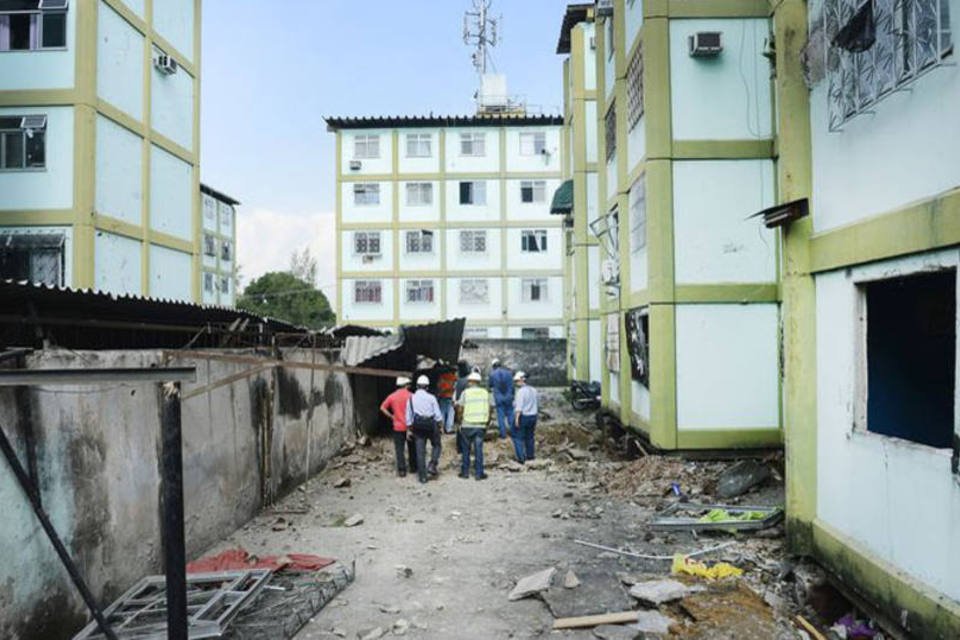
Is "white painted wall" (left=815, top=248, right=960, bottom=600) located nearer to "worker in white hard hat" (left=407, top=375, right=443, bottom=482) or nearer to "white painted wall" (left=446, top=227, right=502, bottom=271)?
"worker in white hard hat" (left=407, top=375, right=443, bottom=482)

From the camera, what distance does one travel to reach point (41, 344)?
588cm

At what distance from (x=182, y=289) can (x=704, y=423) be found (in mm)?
13978

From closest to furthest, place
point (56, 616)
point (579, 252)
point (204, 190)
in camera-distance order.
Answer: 1. point (56, 616)
2. point (579, 252)
3. point (204, 190)

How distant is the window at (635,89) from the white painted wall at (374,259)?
2122 cm

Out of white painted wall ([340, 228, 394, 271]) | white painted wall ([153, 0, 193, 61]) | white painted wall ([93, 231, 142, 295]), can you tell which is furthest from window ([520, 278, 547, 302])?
white painted wall ([93, 231, 142, 295])

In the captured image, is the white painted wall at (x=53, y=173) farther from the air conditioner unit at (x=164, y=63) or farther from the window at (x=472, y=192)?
the window at (x=472, y=192)

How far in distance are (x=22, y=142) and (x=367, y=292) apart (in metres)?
19.5

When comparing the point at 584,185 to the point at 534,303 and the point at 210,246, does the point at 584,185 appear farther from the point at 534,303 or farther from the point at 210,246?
the point at 210,246

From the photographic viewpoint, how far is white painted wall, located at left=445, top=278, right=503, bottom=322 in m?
33.6

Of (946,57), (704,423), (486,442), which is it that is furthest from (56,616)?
Answer: (486,442)

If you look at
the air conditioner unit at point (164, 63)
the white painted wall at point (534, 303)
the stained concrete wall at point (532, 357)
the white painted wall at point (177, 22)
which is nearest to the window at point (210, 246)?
the stained concrete wall at point (532, 357)

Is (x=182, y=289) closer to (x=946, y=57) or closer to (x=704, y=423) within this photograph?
(x=704, y=423)

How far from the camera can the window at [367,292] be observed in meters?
33.4

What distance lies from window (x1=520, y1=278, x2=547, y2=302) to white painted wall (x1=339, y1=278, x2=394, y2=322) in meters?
6.48
